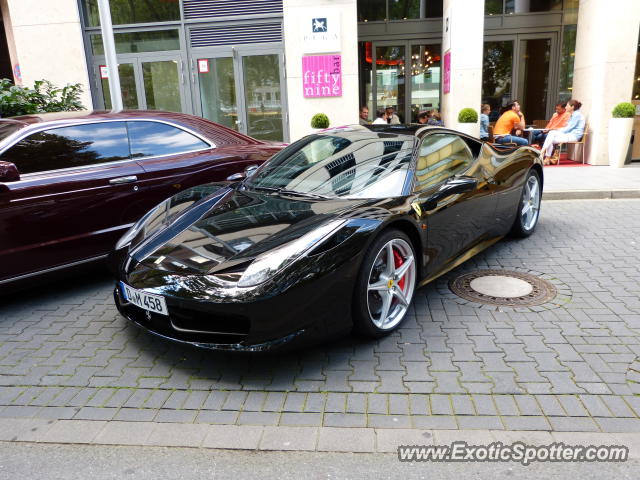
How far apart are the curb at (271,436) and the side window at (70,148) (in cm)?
237

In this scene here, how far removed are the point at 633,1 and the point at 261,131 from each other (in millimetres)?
8632

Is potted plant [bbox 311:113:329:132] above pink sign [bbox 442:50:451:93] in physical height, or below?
below

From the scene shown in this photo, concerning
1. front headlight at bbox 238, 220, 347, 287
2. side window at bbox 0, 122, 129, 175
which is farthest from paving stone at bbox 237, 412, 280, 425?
side window at bbox 0, 122, 129, 175

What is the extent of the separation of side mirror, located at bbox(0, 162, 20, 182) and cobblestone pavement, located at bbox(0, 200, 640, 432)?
108cm

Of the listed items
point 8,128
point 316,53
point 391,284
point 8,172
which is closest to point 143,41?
point 316,53

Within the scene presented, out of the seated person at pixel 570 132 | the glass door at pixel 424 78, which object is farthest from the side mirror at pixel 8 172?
the glass door at pixel 424 78

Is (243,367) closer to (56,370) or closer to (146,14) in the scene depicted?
(56,370)

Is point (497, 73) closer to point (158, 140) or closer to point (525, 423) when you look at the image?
point (158, 140)

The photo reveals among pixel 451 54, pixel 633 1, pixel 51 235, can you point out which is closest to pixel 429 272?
pixel 51 235

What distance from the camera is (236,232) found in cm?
334

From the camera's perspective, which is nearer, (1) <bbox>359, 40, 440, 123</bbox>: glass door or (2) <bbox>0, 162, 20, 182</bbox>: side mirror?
(2) <bbox>0, 162, 20, 182</bbox>: side mirror

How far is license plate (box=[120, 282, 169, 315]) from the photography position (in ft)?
10.0

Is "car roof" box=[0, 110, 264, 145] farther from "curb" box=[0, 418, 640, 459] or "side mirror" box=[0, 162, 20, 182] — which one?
"curb" box=[0, 418, 640, 459]

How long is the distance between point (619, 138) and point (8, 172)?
36.2ft
